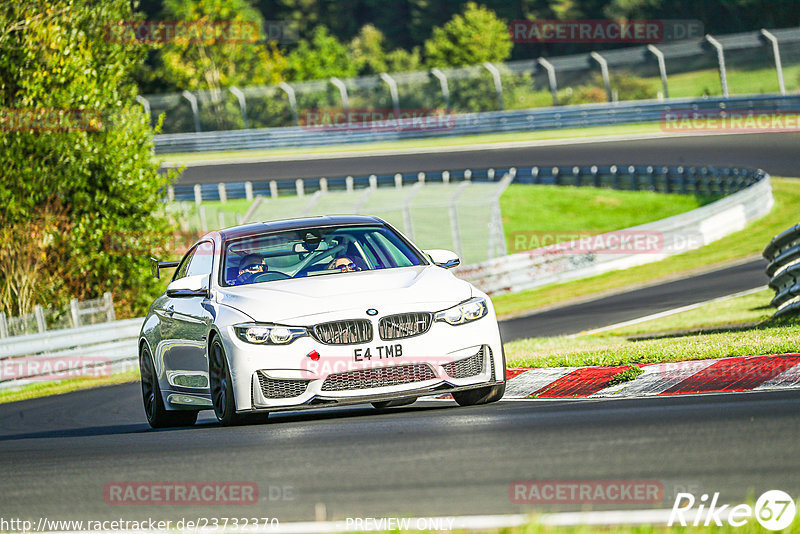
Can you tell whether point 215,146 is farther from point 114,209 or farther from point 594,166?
point 114,209

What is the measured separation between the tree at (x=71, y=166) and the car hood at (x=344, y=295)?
1579 centimetres

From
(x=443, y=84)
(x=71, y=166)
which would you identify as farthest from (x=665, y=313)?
(x=443, y=84)

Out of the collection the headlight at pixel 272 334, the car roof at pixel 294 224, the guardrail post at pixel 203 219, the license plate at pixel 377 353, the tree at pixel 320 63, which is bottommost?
the tree at pixel 320 63

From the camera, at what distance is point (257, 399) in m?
8.16

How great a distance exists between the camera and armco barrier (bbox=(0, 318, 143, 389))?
17531mm

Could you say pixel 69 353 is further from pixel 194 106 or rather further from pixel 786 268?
pixel 194 106

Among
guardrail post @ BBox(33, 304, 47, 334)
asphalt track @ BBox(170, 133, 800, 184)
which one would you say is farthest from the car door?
asphalt track @ BBox(170, 133, 800, 184)

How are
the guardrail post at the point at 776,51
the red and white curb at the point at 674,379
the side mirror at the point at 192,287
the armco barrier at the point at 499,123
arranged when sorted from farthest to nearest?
the armco barrier at the point at 499,123, the guardrail post at the point at 776,51, the side mirror at the point at 192,287, the red and white curb at the point at 674,379

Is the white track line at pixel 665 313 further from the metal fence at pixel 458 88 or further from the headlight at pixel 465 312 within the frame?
the metal fence at pixel 458 88

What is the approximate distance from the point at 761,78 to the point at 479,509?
2153 inches

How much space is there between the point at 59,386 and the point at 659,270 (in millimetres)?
12674

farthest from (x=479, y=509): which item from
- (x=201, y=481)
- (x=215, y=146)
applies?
(x=215, y=146)

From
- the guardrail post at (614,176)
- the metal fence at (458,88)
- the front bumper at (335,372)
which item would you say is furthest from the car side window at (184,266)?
the metal fence at (458,88)

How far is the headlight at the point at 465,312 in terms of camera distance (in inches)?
328
